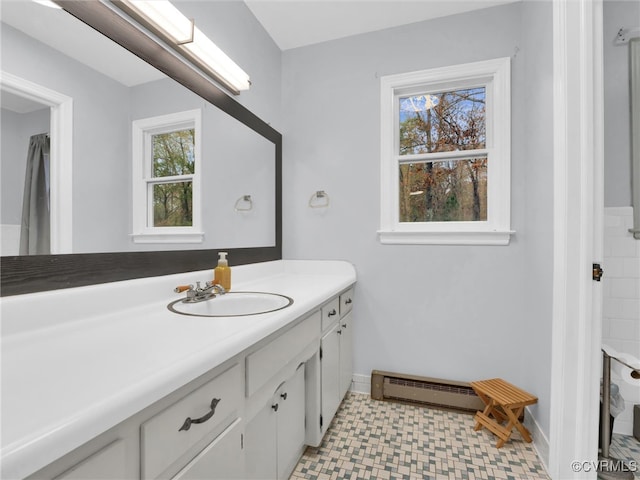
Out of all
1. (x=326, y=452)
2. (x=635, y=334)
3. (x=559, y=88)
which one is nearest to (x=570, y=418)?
(x=635, y=334)

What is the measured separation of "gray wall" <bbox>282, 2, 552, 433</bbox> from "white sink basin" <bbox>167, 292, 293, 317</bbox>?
92cm

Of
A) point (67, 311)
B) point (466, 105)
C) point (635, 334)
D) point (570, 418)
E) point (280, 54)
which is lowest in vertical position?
point (570, 418)

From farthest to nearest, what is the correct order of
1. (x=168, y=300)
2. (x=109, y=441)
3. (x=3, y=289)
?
(x=168, y=300)
(x=3, y=289)
(x=109, y=441)

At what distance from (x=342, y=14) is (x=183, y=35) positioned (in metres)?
1.19

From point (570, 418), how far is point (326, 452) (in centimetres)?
112

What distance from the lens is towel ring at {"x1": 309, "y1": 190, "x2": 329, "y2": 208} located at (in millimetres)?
2277

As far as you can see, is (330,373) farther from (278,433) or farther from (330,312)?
(278,433)

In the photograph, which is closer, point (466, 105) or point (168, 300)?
point (168, 300)

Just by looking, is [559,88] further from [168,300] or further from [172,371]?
[168,300]

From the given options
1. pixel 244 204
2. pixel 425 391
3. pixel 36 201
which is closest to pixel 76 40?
pixel 36 201

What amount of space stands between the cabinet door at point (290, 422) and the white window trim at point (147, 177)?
31.4 inches

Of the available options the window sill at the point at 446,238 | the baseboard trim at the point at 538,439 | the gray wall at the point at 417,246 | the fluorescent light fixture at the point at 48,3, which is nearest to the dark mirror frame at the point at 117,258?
the fluorescent light fixture at the point at 48,3

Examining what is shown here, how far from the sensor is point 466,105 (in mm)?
2111

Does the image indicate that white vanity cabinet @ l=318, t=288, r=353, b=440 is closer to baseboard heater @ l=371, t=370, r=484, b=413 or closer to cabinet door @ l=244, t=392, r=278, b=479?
baseboard heater @ l=371, t=370, r=484, b=413
